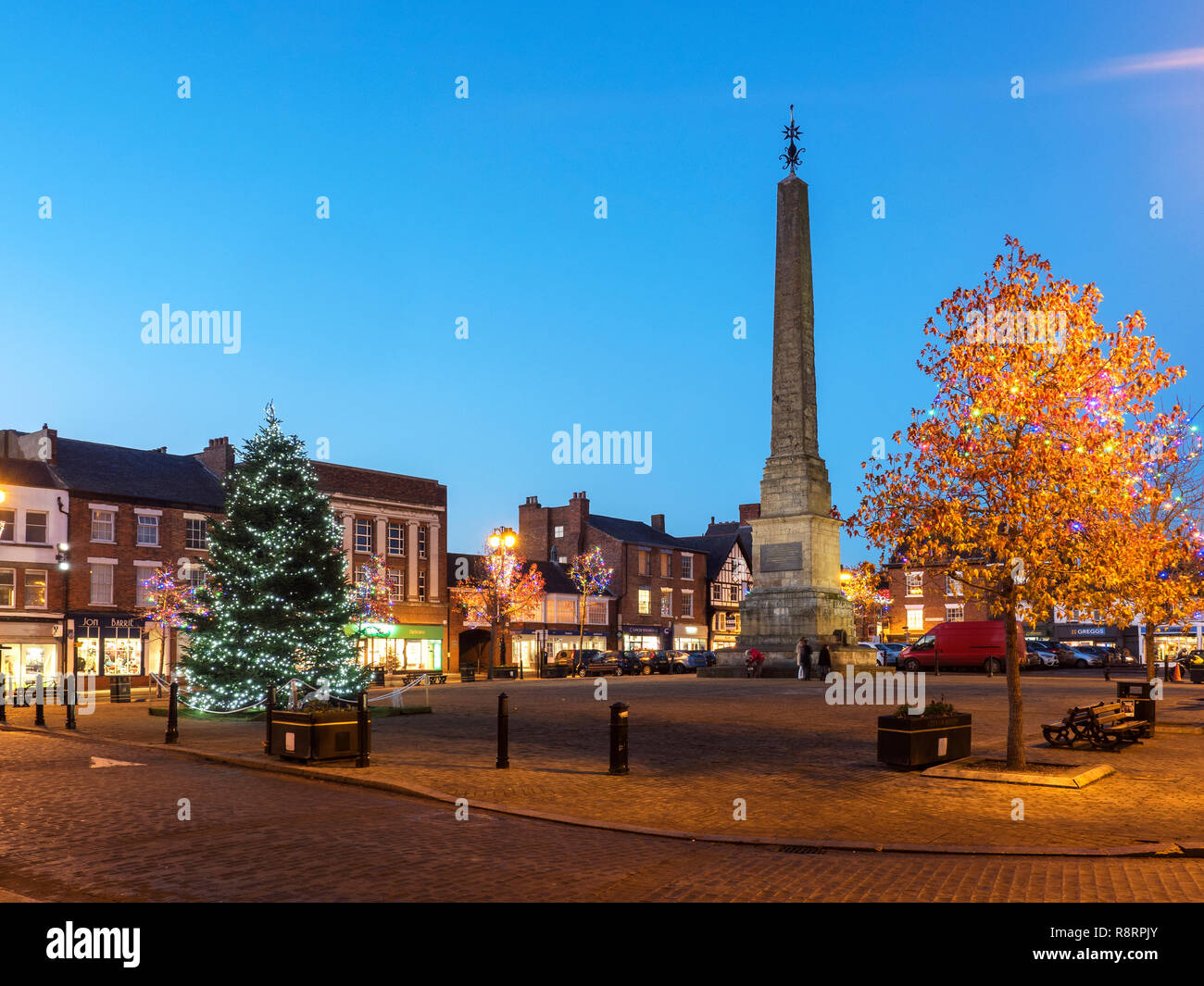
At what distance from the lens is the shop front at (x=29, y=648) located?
44.1m

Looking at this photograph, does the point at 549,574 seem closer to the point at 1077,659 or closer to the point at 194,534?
the point at 194,534

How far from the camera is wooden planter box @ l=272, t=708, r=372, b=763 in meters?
15.4

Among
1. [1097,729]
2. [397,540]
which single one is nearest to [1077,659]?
[397,540]

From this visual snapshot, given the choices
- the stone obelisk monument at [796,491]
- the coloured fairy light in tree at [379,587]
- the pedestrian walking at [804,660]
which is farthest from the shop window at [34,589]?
the pedestrian walking at [804,660]

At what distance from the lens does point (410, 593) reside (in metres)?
61.2

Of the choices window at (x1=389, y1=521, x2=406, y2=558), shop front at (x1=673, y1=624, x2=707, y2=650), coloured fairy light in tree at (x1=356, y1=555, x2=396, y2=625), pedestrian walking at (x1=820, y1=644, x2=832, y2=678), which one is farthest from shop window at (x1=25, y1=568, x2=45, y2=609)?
shop front at (x1=673, y1=624, x2=707, y2=650)

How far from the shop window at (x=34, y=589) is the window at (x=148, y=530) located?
4581mm

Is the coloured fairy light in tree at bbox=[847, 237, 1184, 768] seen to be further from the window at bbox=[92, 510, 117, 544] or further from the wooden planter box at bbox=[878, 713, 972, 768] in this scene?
the window at bbox=[92, 510, 117, 544]

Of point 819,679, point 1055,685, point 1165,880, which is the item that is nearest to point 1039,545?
point 1165,880

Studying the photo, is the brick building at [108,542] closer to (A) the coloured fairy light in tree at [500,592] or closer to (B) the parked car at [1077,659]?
(A) the coloured fairy light in tree at [500,592]

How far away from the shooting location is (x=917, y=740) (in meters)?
14.4
